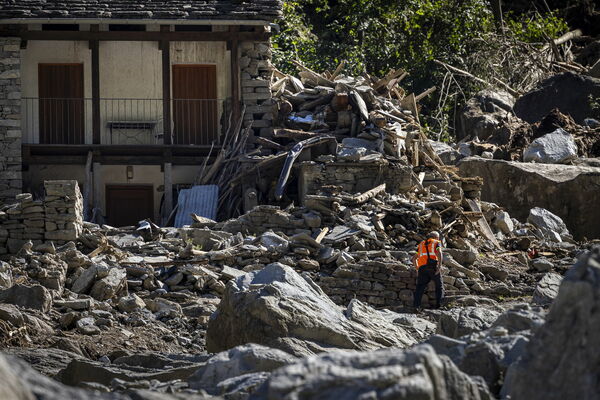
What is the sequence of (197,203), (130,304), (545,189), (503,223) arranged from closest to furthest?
(130,304) → (503,223) → (197,203) → (545,189)

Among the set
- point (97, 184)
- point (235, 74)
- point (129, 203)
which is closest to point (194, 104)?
point (235, 74)

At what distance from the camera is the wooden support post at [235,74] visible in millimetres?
26234

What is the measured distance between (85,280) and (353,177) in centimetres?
649

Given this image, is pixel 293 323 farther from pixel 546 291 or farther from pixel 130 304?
pixel 130 304

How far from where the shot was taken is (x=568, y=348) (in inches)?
257

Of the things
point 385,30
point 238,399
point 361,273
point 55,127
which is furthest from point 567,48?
point 238,399

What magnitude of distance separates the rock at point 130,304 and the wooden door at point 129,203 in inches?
330

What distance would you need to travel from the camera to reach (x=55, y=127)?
26.9 m

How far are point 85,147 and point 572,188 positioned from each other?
9605 millimetres

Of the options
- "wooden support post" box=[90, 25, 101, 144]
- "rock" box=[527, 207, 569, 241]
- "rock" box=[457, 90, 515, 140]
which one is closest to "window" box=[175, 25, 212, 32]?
"wooden support post" box=[90, 25, 101, 144]

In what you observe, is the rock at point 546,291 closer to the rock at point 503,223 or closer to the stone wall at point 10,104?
the rock at point 503,223

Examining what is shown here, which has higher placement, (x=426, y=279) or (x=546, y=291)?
(x=546, y=291)

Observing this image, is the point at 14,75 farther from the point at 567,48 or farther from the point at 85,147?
the point at 567,48

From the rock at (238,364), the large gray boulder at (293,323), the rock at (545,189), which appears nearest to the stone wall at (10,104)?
the rock at (545,189)
